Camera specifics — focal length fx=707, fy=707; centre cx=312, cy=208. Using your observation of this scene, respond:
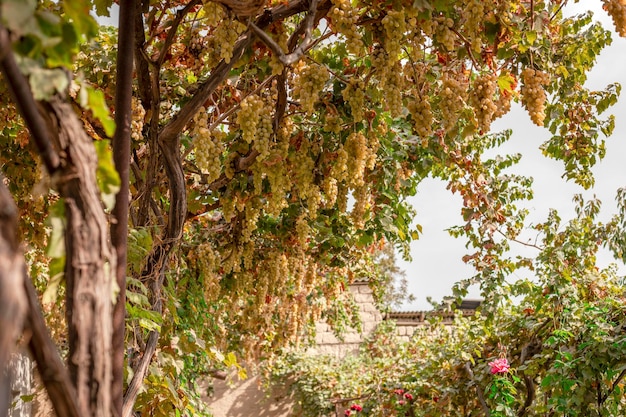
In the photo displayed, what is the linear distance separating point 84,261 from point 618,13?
6.18ft

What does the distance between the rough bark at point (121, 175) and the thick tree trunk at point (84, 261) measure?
410 millimetres

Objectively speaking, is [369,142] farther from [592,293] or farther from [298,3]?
[592,293]

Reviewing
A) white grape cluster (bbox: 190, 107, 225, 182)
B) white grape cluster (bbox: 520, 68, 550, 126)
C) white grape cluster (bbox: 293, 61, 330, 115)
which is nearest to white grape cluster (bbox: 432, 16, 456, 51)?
white grape cluster (bbox: 520, 68, 550, 126)

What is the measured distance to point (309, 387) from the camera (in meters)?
7.90

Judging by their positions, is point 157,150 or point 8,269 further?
point 157,150

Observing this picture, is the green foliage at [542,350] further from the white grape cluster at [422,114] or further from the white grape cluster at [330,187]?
the white grape cluster at [422,114]

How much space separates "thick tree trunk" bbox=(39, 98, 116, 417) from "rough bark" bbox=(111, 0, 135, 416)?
0.41 meters

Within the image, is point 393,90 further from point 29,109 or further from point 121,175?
point 29,109

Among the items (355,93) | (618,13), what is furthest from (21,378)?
(618,13)

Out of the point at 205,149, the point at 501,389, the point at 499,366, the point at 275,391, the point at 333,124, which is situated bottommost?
the point at 275,391

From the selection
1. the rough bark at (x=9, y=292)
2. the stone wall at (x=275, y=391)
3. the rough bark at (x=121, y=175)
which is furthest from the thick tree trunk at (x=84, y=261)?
the stone wall at (x=275, y=391)

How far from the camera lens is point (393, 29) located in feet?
6.44

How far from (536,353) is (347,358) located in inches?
172

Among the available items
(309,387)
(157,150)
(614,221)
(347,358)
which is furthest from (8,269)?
(347,358)
